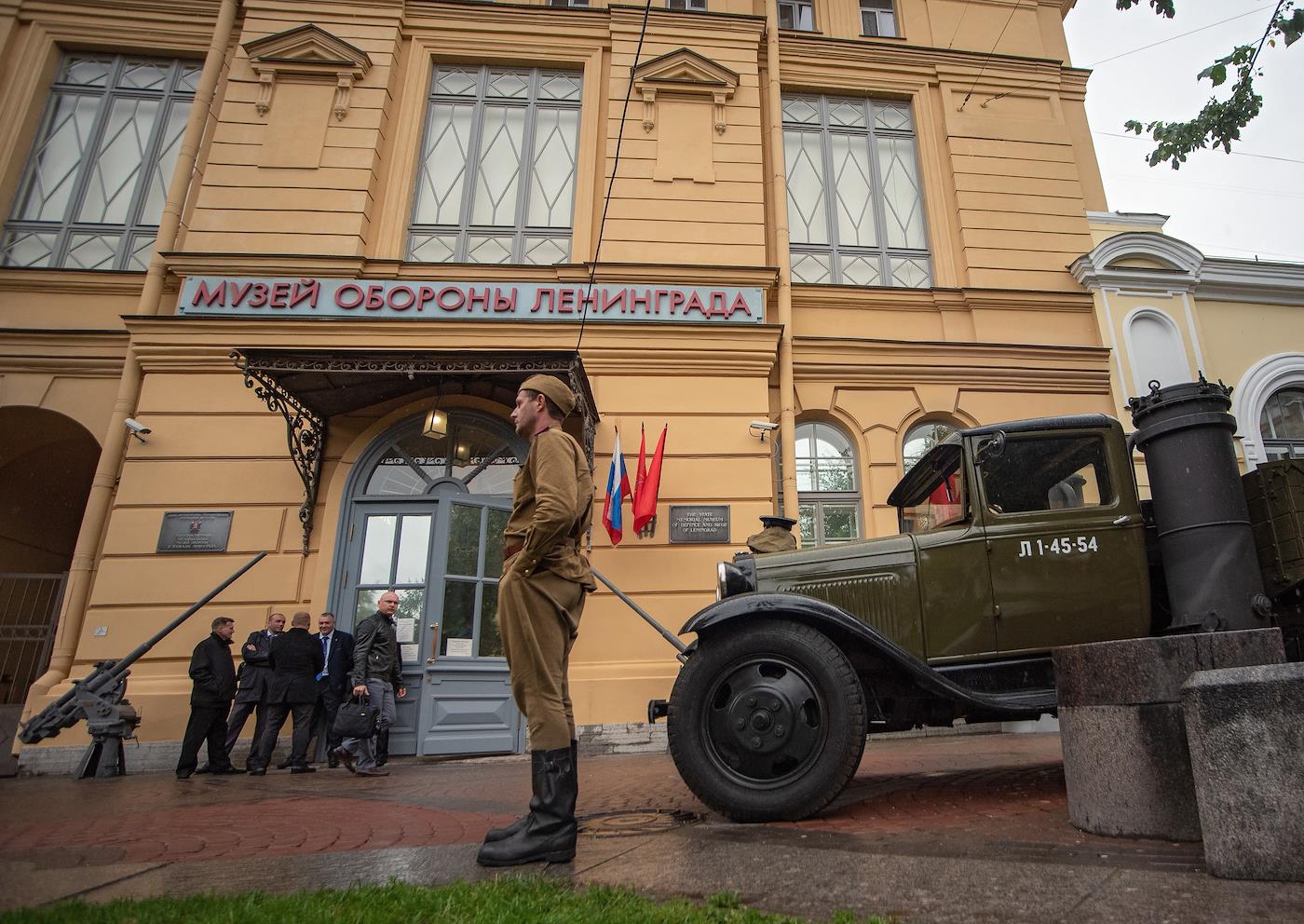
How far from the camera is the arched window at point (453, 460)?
26.8ft

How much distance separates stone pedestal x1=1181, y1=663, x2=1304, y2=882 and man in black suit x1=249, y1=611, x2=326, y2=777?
6781 millimetres

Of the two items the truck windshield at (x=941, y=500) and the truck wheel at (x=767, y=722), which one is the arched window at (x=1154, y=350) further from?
the truck wheel at (x=767, y=722)

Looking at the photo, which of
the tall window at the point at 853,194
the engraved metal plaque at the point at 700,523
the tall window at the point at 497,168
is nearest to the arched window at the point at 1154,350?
the tall window at the point at 853,194

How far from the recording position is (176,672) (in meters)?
7.24

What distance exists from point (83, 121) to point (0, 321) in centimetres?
328

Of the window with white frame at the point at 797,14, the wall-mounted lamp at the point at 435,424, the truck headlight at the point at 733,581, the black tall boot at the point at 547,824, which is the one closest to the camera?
the black tall boot at the point at 547,824

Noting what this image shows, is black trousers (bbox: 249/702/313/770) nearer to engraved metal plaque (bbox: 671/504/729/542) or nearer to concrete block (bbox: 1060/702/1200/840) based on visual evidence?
engraved metal plaque (bbox: 671/504/729/542)

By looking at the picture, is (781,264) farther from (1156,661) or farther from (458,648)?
(1156,661)

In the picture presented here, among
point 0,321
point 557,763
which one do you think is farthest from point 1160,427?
point 0,321

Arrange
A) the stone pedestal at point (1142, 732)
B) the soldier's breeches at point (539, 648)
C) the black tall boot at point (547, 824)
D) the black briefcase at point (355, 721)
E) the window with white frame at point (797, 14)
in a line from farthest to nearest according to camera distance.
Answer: the window with white frame at point (797, 14)
the black briefcase at point (355, 721)
the soldier's breeches at point (539, 648)
the stone pedestal at point (1142, 732)
the black tall boot at point (547, 824)

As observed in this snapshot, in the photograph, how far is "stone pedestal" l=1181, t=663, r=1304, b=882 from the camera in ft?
7.15

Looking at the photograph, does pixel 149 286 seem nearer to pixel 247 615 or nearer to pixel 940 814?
pixel 247 615

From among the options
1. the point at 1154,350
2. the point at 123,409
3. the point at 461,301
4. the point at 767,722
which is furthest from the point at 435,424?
the point at 1154,350

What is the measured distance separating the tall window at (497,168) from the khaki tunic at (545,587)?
6.64 metres
